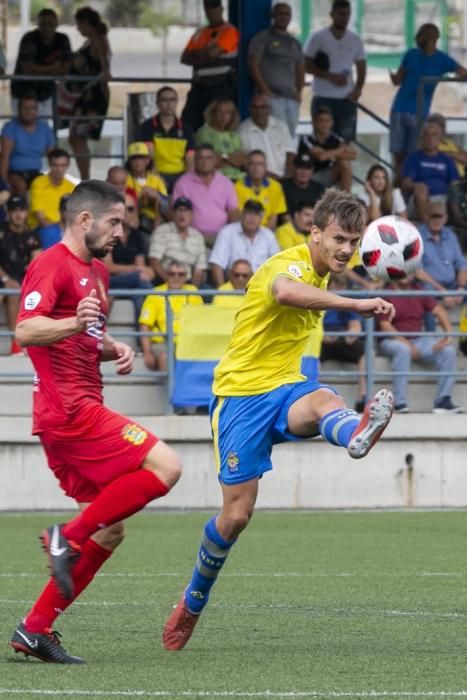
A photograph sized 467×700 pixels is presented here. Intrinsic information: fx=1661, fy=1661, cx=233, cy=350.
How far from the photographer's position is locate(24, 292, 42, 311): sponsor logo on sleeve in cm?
656

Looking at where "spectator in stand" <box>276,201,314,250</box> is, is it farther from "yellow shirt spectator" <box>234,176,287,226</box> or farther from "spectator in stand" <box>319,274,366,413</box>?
"spectator in stand" <box>319,274,366,413</box>

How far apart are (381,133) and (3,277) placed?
370 inches

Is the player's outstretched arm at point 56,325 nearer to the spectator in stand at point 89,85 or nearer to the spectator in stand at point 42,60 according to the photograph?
the spectator in stand at point 42,60

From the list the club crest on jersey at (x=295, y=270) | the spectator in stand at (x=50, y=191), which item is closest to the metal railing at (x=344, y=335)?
the spectator in stand at (x=50, y=191)

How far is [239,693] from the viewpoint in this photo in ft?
19.0

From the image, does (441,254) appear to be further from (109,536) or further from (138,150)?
(109,536)

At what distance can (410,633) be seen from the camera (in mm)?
7453

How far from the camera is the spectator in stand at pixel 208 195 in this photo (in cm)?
1689

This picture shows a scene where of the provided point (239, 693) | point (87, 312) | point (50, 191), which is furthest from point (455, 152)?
point (239, 693)

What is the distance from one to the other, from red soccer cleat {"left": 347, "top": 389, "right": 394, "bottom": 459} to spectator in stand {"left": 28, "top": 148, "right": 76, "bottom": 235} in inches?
400

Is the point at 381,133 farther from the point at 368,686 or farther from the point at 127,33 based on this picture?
the point at 127,33

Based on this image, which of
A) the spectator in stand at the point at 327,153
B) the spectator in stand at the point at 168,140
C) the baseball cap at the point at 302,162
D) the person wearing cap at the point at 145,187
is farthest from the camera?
the spectator in stand at the point at 327,153

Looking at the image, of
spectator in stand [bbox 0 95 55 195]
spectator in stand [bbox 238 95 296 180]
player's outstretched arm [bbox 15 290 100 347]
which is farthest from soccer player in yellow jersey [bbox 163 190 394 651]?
spectator in stand [bbox 238 95 296 180]

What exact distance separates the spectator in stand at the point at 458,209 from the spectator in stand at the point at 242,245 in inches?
109
